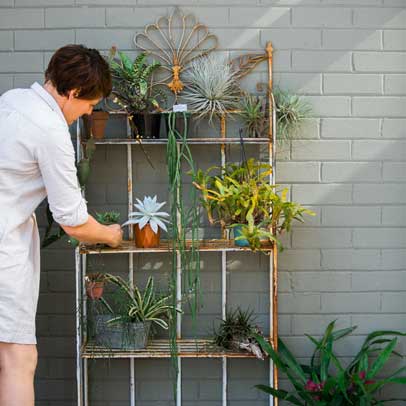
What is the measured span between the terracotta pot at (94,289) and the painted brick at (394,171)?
148 centimetres

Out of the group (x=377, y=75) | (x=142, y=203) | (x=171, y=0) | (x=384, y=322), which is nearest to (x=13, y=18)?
(x=171, y=0)

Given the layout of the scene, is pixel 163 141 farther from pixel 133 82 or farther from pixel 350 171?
pixel 350 171

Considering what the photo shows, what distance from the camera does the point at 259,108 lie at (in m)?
3.18

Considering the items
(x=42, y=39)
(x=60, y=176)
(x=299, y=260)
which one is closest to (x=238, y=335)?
(x=299, y=260)

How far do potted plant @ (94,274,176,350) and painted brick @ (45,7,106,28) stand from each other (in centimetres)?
121

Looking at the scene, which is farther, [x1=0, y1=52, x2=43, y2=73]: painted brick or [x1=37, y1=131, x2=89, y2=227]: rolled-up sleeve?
[x1=0, y1=52, x2=43, y2=73]: painted brick

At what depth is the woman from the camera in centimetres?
227

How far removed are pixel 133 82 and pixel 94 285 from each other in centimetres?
95

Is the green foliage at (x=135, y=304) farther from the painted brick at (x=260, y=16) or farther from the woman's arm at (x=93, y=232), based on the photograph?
the painted brick at (x=260, y=16)

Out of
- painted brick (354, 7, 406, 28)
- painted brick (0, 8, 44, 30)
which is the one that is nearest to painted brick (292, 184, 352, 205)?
painted brick (354, 7, 406, 28)

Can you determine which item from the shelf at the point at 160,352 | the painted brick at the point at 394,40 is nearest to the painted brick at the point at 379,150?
the painted brick at the point at 394,40

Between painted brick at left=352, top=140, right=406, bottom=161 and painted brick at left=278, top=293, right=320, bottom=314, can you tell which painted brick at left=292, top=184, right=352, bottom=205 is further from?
painted brick at left=278, top=293, right=320, bottom=314

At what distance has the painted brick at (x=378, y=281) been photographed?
11.0 ft

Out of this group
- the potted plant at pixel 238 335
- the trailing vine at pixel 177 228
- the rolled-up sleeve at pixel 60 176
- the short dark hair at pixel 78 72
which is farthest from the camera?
the potted plant at pixel 238 335
